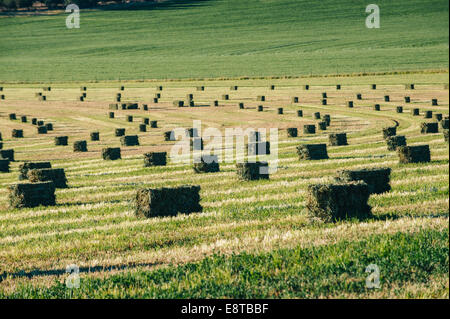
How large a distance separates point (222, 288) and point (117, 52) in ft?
339

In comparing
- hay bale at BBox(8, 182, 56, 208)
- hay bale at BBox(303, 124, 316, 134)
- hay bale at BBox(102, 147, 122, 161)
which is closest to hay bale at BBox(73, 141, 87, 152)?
hay bale at BBox(102, 147, 122, 161)

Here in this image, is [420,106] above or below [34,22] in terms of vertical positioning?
below

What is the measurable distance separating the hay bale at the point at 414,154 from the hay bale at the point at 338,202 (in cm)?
1014

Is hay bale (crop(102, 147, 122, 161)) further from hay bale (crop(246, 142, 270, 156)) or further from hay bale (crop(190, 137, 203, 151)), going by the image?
hay bale (crop(246, 142, 270, 156))

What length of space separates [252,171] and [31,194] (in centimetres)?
657

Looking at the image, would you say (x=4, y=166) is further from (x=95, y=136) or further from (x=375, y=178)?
(x=375, y=178)

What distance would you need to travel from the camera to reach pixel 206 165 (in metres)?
26.1

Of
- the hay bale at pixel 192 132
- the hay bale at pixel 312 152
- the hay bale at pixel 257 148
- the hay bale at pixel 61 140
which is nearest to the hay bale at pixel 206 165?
the hay bale at pixel 312 152

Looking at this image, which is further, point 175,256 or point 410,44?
point 410,44

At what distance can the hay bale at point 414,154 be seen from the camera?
24359 mm

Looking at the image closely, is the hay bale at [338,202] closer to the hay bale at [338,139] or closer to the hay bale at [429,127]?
the hay bale at [338,139]

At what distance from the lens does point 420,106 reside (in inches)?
1983
